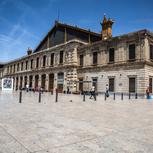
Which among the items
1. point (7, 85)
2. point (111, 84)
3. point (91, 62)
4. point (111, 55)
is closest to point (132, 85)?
point (111, 84)

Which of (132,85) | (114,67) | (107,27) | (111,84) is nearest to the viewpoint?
(132,85)

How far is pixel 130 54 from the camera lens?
25.6 metres

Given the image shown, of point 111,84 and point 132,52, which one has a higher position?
point 132,52

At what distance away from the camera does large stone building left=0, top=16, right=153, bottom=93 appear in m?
24.5

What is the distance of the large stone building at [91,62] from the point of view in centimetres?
2450

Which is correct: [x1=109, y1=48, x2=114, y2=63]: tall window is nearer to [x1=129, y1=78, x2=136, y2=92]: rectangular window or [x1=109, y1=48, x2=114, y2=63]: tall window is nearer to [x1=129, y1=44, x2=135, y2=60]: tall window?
[x1=129, y1=44, x2=135, y2=60]: tall window

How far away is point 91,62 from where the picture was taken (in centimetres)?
3108

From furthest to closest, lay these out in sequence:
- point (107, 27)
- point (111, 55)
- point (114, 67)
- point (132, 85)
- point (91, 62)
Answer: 1. point (107, 27)
2. point (91, 62)
3. point (111, 55)
4. point (114, 67)
5. point (132, 85)

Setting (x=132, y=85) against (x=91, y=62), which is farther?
(x=91, y=62)

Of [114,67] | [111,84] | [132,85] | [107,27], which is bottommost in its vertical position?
[132,85]

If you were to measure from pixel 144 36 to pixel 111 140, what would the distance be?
2224 centimetres

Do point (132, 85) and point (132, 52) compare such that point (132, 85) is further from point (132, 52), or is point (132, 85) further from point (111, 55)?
point (111, 55)

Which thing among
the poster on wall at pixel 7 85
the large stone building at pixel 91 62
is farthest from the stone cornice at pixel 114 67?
the poster on wall at pixel 7 85

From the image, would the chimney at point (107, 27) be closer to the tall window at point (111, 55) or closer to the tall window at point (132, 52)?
the tall window at point (111, 55)
